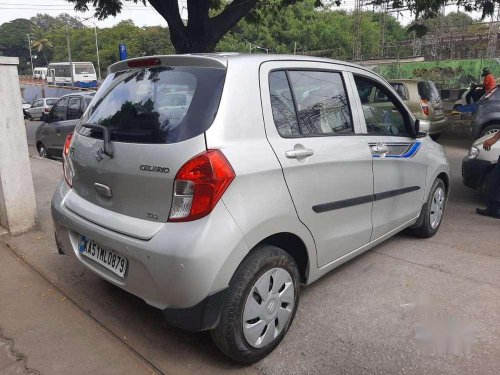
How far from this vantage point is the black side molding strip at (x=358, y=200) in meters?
2.94

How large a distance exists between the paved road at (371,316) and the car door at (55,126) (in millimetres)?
5846

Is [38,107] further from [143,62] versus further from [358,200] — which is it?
[358,200]

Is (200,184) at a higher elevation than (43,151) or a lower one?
higher

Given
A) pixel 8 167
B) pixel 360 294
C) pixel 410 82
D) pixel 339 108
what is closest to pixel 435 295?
pixel 360 294

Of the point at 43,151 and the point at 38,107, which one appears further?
the point at 38,107

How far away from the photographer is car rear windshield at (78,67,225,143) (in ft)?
7.89

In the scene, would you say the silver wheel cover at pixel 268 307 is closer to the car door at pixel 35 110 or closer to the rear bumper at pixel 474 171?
the rear bumper at pixel 474 171

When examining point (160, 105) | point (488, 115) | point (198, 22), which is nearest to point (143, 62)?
point (160, 105)

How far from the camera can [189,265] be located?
7.30 ft

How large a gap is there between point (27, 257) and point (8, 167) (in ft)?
3.14

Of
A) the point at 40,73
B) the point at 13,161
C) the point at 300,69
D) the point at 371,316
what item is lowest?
the point at 371,316

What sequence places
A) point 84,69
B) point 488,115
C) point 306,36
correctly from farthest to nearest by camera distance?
point 306,36
point 84,69
point 488,115

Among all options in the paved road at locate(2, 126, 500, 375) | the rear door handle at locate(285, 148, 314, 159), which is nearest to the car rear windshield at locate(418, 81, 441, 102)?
the paved road at locate(2, 126, 500, 375)

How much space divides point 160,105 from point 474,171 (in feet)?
15.7
